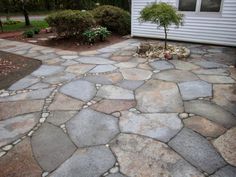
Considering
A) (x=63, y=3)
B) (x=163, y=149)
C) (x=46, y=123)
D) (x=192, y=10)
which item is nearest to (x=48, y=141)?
(x=46, y=123)

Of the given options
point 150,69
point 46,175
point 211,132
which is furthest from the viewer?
point 150,69

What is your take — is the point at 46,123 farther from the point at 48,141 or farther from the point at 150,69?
the point at 150,69

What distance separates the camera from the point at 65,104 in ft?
10.6

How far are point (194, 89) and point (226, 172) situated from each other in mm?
1840

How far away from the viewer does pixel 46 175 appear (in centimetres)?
202

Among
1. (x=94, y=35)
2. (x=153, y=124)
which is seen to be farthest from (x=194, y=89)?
(x=94, y=35)

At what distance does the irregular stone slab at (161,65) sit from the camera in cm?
479

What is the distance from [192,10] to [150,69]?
3203mm

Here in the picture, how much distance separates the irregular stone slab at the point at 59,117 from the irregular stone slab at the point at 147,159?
2.59 feet

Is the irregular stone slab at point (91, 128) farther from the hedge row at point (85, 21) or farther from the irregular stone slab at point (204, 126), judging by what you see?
the hedge row at point (85, 21)

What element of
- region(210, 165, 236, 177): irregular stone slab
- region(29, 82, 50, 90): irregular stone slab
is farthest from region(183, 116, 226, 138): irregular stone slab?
region(29, 82, 50, 90): irregular stone slab

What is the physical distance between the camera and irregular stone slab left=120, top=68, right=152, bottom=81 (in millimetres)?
4242

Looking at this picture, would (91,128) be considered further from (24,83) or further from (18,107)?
(24,83)

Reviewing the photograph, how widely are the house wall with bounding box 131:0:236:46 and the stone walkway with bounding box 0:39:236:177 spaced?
216 centimetres
